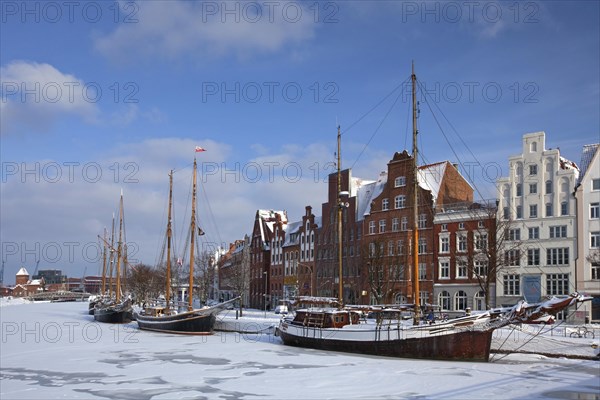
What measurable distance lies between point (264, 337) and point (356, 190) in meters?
39.4

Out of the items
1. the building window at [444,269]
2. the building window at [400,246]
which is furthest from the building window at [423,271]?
the building window at [400,246]

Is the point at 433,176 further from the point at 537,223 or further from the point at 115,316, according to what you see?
the point at 115,316

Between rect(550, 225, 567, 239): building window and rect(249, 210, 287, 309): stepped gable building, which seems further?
rect(249, 210, 287, 309): stepped gable building

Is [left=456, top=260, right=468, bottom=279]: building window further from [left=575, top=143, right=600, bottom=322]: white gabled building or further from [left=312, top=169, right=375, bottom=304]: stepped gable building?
[left=312, top=169, right=375, bottom=304]: stepped gable building

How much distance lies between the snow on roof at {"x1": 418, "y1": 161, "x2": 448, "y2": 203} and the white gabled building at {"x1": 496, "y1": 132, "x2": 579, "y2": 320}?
10.4 metres

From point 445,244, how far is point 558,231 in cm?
1320

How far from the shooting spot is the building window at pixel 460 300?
68375 millimetres

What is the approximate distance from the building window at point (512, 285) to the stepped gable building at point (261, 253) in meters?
55.1

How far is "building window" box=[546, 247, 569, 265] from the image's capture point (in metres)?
60.9

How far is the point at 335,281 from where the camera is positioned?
8800 cm

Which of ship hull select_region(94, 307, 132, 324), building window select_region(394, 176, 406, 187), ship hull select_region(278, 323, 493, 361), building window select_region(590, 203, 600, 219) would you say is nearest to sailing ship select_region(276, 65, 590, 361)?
ship hull select_region(278, 323, 493, 361)

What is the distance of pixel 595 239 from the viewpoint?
58.9 metres

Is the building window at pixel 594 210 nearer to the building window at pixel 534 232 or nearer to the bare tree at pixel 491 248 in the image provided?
the building window at pixel 534 232

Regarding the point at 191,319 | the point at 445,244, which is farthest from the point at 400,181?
the point at 191,319
